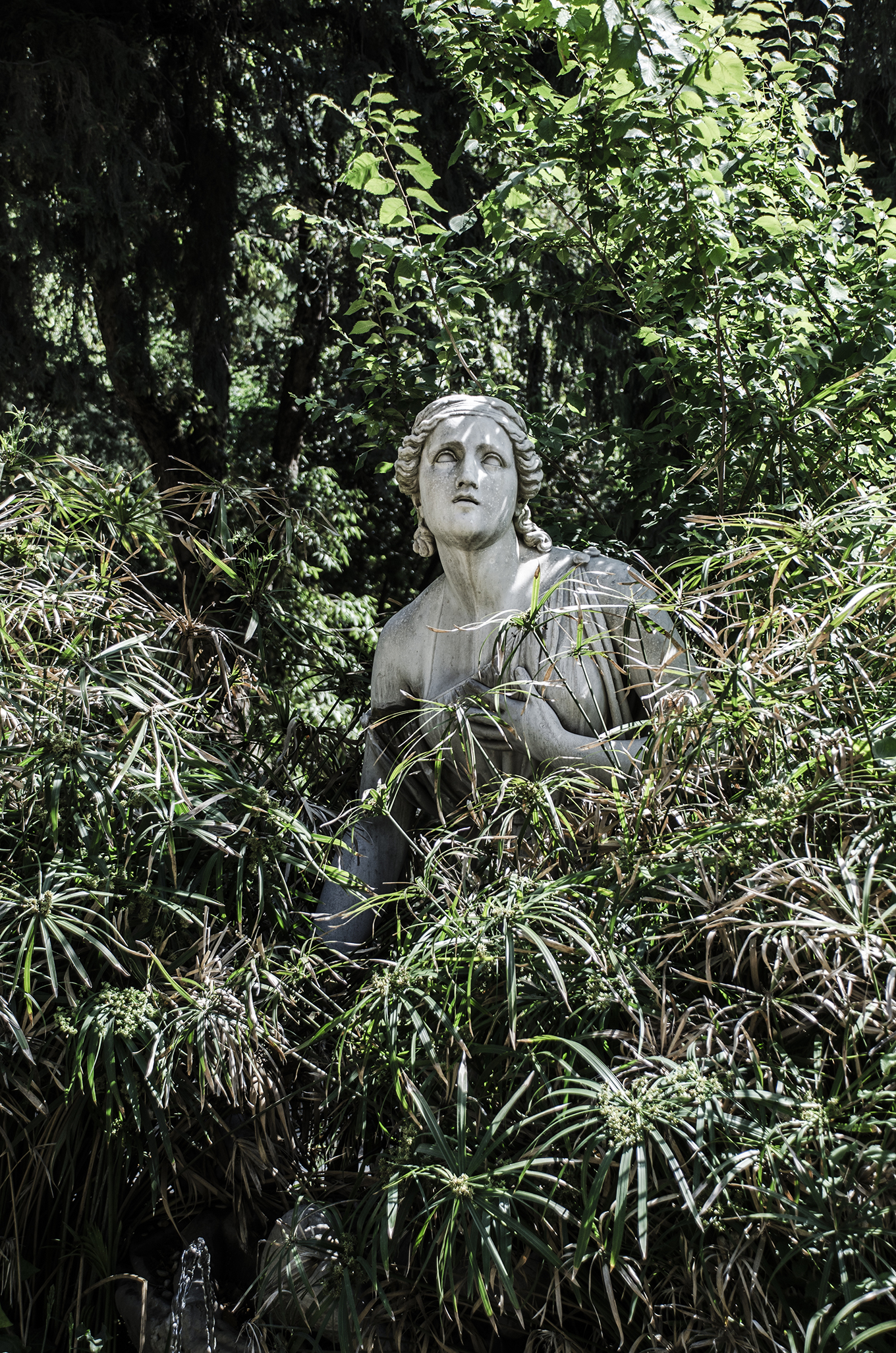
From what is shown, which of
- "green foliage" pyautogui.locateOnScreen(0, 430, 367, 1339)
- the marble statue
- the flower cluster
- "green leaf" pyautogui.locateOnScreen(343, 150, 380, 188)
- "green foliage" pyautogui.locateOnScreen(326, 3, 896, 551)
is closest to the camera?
the flower cluster

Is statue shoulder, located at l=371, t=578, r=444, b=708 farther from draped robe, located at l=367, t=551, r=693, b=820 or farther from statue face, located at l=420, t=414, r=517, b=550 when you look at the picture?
statue face, located at l=420, t=414, r=517, b=550

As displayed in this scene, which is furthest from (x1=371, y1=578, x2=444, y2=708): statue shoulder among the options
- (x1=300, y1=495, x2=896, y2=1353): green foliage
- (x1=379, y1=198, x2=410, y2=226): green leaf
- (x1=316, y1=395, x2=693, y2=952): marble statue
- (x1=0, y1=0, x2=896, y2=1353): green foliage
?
(x1=379, y1=198, x2=410, y2=226): green leaf

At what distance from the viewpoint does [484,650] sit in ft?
8.70

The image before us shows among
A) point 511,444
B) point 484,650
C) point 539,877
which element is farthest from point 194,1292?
point 511,444

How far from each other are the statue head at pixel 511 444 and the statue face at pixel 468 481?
0.02 m

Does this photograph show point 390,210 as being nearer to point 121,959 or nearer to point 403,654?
point 403,654

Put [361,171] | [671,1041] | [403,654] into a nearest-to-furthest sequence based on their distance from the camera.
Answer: [671,1041] < [403,654] < [361,171]

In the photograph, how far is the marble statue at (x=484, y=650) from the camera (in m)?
2.45

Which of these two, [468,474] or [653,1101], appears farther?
[468,474]

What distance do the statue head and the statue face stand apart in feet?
0.05

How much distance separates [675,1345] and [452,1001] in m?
0.53

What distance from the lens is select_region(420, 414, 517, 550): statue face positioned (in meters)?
2.57

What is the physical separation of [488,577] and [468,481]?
0.67 feet

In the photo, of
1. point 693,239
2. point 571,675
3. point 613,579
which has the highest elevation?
point 693,239
